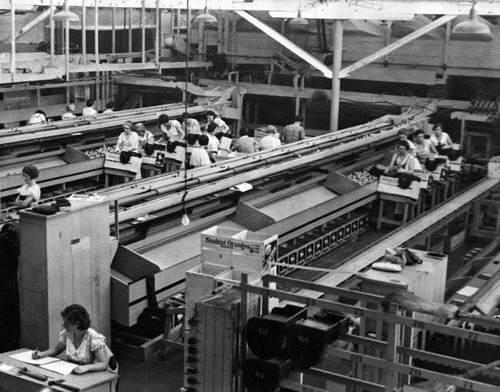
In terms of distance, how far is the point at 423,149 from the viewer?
1175cm

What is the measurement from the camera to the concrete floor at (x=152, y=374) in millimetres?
6117

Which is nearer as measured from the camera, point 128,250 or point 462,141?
point 128,250

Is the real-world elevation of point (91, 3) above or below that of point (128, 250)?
above

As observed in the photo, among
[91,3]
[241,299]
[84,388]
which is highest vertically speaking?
[91,3]

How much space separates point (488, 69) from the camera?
624 inches

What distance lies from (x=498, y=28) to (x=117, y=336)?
11738mm

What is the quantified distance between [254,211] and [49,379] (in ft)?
13.8

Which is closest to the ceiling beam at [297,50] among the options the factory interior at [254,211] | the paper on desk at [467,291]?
the factory interior at [254,211]

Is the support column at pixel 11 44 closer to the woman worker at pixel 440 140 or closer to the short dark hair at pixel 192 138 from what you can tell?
the short dark hair at pixel 192 138

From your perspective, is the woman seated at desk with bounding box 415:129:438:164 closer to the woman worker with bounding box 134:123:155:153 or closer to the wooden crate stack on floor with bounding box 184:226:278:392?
the woman worker with bounding box 134:123:155:153

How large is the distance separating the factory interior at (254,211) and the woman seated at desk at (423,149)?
39mm

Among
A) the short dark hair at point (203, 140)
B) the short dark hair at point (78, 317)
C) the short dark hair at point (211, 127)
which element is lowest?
the short dark hair at point (78, 317)

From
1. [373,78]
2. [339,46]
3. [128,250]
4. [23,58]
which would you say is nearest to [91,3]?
[23,58]

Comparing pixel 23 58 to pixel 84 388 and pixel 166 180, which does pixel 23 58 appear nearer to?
pixel 166 180
